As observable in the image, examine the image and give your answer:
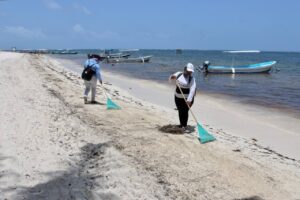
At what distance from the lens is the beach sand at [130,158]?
558 cm

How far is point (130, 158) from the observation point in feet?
22.8

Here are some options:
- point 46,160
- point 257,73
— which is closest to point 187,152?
point 46,160

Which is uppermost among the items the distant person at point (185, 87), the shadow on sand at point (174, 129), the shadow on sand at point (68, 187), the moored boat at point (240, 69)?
the distant person at point (185, 87)

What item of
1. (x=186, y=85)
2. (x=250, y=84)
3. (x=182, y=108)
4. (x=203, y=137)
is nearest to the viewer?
(x=203, y=137)

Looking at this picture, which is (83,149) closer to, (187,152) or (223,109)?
(187,152)

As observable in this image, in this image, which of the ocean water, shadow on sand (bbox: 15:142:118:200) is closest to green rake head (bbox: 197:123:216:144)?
shadow on sand (bbox: 15:142:118:200)

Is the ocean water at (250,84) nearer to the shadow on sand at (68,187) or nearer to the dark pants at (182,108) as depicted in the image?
the dark pants at (182,108)

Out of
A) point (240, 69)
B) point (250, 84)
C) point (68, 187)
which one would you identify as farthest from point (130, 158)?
point (240, 69)

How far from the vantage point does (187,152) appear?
7387 millimetres

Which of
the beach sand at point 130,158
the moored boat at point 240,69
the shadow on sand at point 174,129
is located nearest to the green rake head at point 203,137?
the beach sand at point 130,158

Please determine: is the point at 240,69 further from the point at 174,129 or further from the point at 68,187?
the point at 68,187

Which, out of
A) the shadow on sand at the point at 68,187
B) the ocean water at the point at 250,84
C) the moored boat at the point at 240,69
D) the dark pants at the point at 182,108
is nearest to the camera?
the shadow on sand at the point at 68,187

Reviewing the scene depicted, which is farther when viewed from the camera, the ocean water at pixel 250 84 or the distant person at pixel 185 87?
the ocean water at pixel 250 84

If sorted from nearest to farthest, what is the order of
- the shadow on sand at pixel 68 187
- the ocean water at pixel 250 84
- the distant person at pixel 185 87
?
the shadow on sand at pixel 68 187
the distant person at pixel 185 87
the ocean water at pixel 250 84
